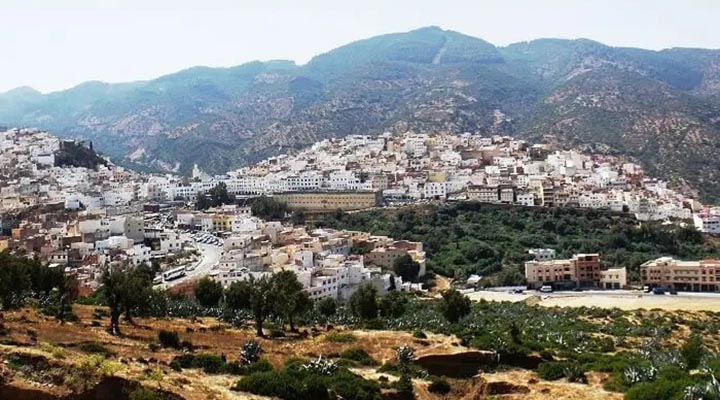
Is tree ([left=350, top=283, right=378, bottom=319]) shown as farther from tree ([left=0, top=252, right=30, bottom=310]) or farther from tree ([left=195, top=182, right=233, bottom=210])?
tree ([left=195, top=182, right=233, bottom=210])

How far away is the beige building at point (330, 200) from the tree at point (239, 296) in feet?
164

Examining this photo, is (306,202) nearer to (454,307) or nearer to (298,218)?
(298,218)

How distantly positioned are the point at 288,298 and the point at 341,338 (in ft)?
15.4

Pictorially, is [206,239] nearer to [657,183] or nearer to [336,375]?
[336,375]

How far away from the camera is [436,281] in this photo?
62312 millimetres

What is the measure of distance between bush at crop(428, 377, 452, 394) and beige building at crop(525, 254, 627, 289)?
4174 centimetres

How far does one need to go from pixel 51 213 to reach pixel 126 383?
65.5 metres

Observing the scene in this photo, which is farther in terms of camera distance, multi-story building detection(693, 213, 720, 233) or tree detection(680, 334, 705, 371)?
multi-story building detection(693, 213, 720, 233)

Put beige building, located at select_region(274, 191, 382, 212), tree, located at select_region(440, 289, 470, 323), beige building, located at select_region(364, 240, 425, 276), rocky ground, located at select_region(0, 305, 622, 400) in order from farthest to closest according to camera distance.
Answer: beige building, located at select_region(274, 191, 382, 212)
beige building, located at select_region(364, 240, 425, 276)
tree, located at select_region(440, 289, 470, 323)
rocky ground, located at select_region(0, 305, 622, 400)

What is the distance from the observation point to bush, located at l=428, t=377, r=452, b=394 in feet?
68.2

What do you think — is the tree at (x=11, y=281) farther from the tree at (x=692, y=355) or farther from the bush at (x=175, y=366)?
the tree at (x=692, y=355)

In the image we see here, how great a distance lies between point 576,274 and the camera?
6212cm

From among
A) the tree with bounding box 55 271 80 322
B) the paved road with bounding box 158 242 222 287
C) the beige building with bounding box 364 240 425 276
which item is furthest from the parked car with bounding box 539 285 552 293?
the tree with bounding box 55 271 80 322

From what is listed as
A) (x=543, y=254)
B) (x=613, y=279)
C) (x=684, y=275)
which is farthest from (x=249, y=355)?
(x=543, y=254)
